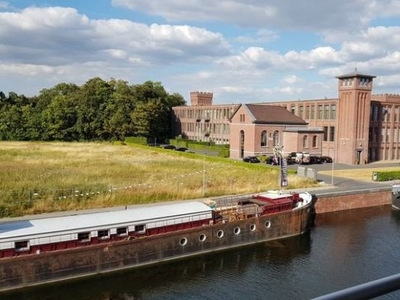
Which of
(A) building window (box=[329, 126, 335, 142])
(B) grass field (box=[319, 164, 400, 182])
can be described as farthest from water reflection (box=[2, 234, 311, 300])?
(A) building window (box=[329, 126, 335, 142])

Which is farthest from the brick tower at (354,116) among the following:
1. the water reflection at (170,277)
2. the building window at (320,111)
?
the water reflection at (170,277)

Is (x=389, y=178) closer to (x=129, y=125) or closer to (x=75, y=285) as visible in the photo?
(x=75, y=285)

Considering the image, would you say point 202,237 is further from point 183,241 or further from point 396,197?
point 396,197

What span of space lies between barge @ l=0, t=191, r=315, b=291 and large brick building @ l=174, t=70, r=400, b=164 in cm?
3907

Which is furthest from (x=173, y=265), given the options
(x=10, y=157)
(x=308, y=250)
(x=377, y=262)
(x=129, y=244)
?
(x=10, y=157)

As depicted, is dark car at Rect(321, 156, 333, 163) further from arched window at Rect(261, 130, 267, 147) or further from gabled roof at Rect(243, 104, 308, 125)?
arched window at Rect(261, 130, 267, 147)

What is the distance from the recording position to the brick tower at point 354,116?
67688mm

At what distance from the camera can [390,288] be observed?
8.38 ft

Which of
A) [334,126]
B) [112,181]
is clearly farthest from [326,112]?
[112,181]

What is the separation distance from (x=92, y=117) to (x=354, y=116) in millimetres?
68775

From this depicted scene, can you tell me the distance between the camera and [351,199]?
4106 cm

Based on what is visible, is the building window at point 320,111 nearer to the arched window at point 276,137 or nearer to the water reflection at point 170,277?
the arched window at point 276,137

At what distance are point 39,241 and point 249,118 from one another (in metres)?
53.3

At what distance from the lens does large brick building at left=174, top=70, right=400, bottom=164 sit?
2689 inches
